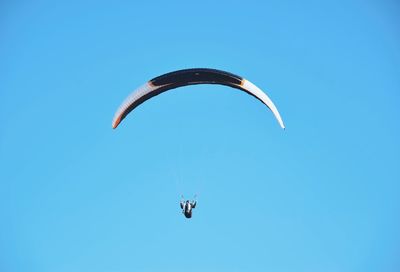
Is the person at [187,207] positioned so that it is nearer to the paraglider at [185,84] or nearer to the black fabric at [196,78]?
the paraglider at [185,84]

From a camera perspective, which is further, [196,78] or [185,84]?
[185,84]

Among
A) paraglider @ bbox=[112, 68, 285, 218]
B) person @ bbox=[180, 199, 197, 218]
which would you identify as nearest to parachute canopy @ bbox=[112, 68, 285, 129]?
paraglider @ bbox=[112, 68, 285, 218]

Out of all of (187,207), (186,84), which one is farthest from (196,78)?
(187,207)

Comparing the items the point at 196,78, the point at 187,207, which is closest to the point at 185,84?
the point at 196,78

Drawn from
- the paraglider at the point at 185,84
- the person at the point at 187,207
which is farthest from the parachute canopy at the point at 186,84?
the person at the point at 187,207

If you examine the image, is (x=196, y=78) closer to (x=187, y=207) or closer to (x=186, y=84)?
(x=186, y=84)

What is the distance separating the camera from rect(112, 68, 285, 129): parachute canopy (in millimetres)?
21922

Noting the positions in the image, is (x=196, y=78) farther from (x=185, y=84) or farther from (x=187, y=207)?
(x=187, y=207)

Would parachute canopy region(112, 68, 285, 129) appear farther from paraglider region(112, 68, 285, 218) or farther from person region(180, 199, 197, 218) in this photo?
person region(180, 199, 197, 218)

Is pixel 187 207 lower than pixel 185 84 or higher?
lower

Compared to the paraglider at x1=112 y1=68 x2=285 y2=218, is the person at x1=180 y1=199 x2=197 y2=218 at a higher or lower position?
lower

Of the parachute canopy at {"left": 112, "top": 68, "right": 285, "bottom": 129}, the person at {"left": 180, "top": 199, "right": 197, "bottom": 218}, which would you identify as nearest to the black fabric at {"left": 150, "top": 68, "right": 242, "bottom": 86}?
the parachute canopy at {"left": 112, "top": 68, "right": 285, "bottom": 129}

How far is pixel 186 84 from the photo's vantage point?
22812 mm

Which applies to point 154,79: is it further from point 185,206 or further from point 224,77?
point 185,206
